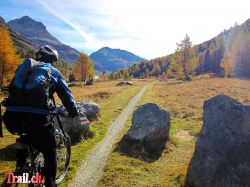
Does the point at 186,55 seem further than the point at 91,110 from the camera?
Yes

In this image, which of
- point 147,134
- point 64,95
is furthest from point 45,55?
point 147,134

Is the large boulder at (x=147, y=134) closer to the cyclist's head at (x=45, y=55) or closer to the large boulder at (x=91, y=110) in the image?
the large boulder at (x=91, y=110)

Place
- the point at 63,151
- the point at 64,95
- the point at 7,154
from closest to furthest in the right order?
the point at 64,95, the point at 63,151, the point at 7,154

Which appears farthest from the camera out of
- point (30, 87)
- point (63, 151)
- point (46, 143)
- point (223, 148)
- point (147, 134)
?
point (147, 134)

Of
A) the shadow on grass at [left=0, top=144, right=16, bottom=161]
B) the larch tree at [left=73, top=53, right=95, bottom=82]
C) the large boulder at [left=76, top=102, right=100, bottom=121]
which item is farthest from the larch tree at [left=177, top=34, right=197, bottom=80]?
the shadow on grass at [left=0, top=144, right=16, bottom=161]

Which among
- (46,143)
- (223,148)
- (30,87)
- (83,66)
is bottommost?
(223,148)

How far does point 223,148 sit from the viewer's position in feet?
35.6

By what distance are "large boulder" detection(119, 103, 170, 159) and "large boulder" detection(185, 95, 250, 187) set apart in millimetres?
4761

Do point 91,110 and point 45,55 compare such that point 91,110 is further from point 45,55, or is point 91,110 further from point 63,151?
point 45,55

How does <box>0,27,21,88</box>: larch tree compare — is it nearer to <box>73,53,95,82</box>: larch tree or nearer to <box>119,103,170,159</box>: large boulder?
<box>119,103,170,159</box>: large boulder

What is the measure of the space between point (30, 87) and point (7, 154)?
9.52 m

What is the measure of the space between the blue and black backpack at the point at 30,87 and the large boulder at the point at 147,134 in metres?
9.31

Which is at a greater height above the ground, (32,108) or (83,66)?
(83,66)

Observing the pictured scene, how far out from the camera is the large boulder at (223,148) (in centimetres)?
1039
